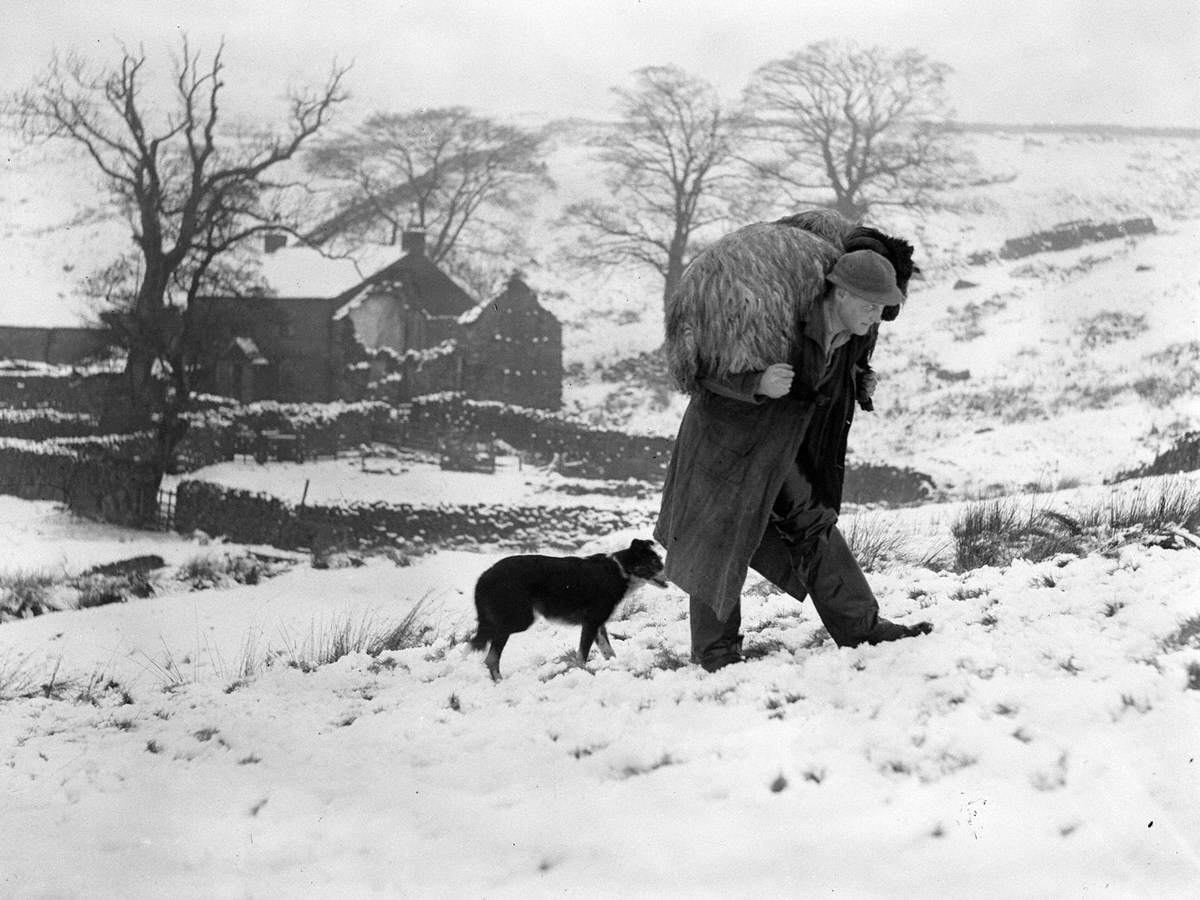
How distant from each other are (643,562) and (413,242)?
4299mm

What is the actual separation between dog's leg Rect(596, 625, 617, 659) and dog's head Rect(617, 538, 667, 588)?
230 millimetres

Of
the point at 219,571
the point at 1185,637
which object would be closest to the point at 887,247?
the point at 1185,637

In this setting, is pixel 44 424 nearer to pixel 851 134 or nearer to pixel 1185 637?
pixel 851 134

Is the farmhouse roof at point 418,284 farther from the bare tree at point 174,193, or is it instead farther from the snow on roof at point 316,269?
the bare tree at point 174,193

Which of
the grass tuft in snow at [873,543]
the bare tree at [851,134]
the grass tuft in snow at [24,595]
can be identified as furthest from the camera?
the bare tree at [851,134]

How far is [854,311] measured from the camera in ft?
9.12

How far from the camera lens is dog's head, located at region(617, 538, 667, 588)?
3.48m

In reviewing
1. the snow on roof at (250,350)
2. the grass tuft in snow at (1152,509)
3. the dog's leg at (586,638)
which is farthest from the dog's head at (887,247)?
the snow on roof at (250,350)

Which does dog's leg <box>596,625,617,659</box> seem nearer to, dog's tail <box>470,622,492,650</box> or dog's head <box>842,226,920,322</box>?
dog's tail <box>470,622,492,650</box>

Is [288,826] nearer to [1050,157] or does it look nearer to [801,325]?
[801,325]

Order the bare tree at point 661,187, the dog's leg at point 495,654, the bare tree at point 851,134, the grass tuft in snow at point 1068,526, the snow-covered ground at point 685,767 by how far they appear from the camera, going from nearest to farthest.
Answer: the snow-covered ground at point 685,767
the dog's leg at point 495,654
the grass tuft in snow at point 1068,526
the bare tree at point 851,134
the bare tree at point 661,187

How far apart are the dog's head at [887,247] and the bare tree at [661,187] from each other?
4610mm

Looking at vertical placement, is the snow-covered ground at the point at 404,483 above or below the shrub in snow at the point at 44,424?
below

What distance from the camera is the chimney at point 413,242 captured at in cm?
702
